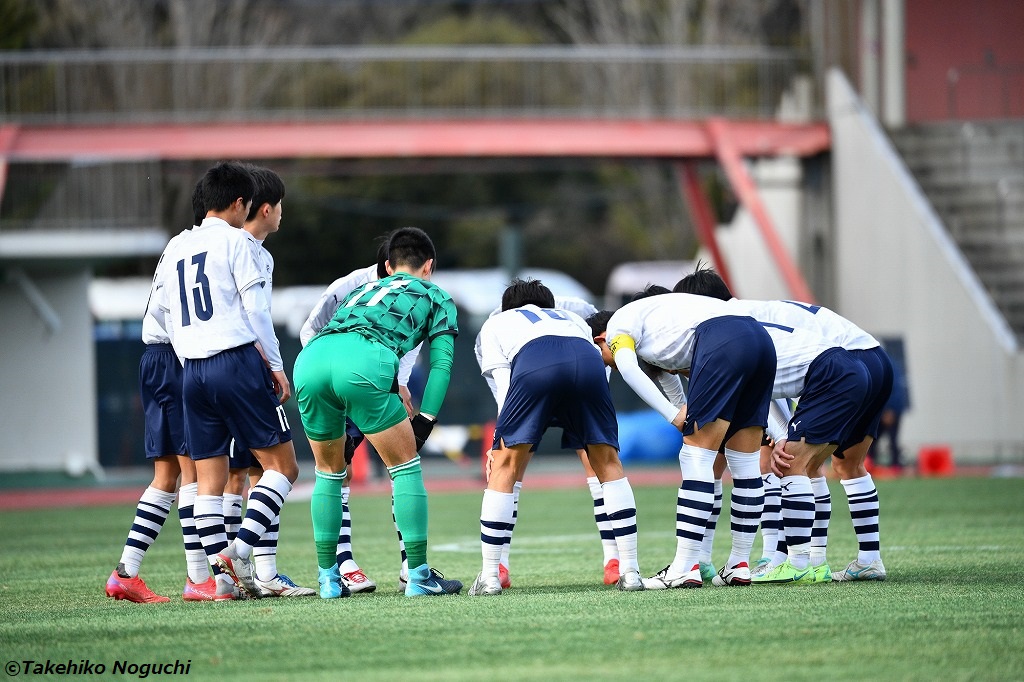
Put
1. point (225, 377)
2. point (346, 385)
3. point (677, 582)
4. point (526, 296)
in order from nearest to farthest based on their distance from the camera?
point (346, 385) < point (225, 377) < point (677, 582) < point (526, 296)

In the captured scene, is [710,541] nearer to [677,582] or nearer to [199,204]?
[677,582]

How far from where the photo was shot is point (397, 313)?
749cm

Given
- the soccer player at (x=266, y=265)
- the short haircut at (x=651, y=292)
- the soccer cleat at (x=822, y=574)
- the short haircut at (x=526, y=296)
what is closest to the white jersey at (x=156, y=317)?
the soccer player at (x=266, y=265)

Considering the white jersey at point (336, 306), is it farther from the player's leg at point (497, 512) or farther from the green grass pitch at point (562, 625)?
the green grass pitch at point (562, 625)

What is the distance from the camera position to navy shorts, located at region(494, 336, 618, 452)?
7.43 metres

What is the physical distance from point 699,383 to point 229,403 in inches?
94.7

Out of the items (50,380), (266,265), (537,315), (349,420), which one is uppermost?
A: (266,265)

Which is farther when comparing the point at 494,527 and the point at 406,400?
the point at 406,400

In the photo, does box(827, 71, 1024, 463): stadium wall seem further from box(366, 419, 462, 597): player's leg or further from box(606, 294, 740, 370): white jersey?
box(366, 419, 462, 597): player's leg

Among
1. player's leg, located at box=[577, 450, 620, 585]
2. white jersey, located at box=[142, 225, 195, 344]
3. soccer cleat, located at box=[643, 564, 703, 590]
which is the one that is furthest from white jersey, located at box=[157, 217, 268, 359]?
soccer cleat, located at box=[643, 564, 703, 590]

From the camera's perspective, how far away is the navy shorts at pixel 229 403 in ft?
24.1

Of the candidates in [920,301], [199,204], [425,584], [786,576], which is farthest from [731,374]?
[920,301]

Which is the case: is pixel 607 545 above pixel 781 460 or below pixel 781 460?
below

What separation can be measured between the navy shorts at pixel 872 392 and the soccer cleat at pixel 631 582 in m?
1.51
